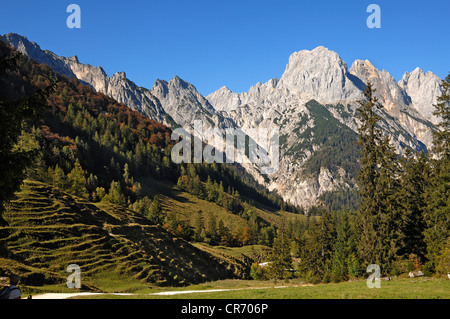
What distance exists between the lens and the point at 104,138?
192625 millimetres

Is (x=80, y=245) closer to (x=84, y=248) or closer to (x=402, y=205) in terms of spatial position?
(x=84, y=248)

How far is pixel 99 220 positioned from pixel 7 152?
55.2 metres

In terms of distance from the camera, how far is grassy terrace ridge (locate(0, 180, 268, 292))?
47469 mm

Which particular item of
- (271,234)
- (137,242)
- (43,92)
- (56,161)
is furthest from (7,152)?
(271,234)

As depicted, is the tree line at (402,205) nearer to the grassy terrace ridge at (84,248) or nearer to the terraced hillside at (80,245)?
the grassy terrace ridge at (84,248)

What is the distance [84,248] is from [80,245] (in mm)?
890

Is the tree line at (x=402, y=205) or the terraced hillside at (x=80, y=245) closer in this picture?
the tree line at (x=402, y=205)

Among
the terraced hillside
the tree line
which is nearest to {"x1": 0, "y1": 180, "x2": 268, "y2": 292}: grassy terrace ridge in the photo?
the terraced hillside

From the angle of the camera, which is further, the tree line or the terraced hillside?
the terraced hillside

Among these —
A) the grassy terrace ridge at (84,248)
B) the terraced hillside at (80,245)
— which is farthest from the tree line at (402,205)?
the terraced hillside at (80,245)

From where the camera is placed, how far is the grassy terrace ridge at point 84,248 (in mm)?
47469

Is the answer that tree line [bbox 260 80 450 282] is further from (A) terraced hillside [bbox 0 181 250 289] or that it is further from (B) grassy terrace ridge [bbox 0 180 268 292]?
(A) terraced hillside [bbox 0 181 250 289]
